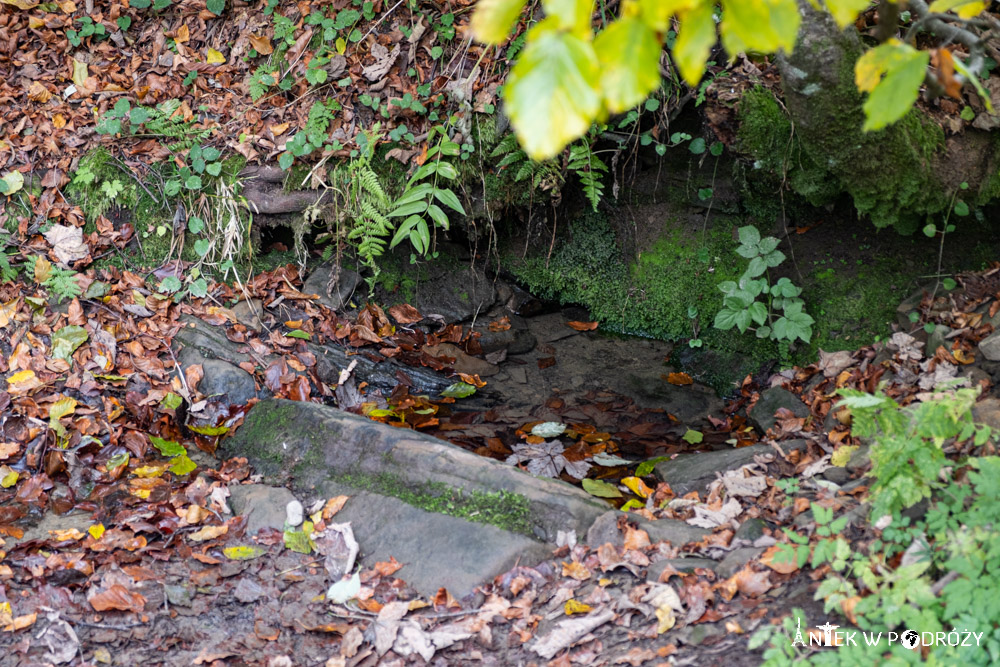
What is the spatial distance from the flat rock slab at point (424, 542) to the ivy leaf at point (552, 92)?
2.36m

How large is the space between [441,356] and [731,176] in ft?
8.48

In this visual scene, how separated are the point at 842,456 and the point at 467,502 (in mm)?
1801

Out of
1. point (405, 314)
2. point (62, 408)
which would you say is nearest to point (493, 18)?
point (62, 408)

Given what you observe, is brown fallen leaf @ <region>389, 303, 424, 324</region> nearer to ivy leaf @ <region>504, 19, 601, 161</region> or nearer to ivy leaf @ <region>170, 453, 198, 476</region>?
ivy leaf @ <region>170, 453, 198, 476</region>

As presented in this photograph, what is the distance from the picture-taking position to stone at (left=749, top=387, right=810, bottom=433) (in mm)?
4426

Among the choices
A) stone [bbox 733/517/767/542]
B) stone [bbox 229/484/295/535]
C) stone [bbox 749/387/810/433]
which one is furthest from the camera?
stone [bbox 749/387/810/433]

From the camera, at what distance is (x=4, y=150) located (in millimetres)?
5059

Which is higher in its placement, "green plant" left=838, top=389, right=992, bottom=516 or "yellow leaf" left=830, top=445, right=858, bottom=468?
"green plant" left=838, top=389, right=992, bottom=516

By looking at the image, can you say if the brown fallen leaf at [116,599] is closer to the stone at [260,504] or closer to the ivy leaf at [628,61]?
the stone at [260,504]

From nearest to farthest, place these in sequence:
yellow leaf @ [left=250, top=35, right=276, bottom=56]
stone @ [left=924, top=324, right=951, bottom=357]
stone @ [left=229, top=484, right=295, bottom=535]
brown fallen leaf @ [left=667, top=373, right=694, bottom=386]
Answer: stone @ [left=229, top=484, right=295, bottom=535]
stone @ [left=924, top=324, right=951, bottom=357]
brown fallen leaf @ [left=667, top=373, right=694, bottom=386]
yellow leaf @ [left=250, top=35, right=276, bottom=56]

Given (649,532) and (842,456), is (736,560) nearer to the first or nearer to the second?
(649,532)

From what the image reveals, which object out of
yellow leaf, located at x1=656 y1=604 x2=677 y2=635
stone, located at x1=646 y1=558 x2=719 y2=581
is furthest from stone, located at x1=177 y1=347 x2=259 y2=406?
yellow leaf, located at x1=656 y1=604 x2=677 y2=635

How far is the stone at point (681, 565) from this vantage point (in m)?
2.90

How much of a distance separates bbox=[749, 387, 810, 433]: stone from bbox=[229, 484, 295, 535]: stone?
9.58 ft
